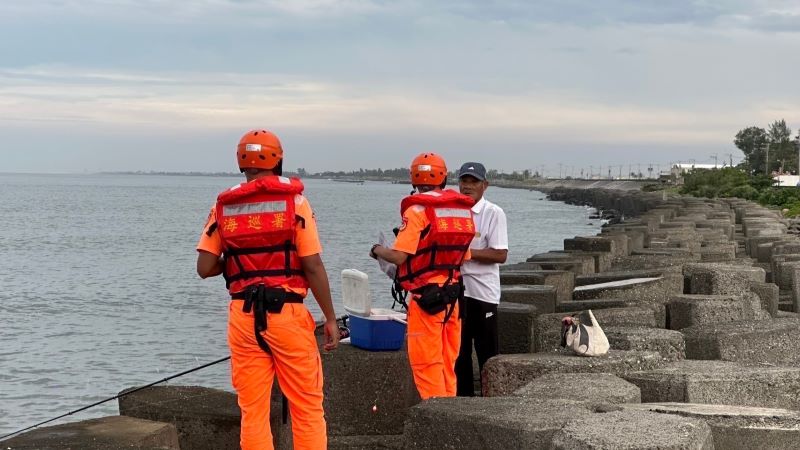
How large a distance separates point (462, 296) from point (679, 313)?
2313 millimetres

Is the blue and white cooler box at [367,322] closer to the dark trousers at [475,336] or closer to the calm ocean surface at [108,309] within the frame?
the dark trousers at [475,336]

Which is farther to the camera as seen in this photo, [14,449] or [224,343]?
[224,343]

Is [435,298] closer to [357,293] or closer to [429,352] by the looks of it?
[429,352]

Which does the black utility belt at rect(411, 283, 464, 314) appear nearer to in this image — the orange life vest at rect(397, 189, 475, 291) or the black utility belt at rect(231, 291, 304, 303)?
the orange life vest at rect(397, 189, 475, 291)

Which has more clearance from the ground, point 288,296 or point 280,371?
point 288,296

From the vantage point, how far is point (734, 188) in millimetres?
55406

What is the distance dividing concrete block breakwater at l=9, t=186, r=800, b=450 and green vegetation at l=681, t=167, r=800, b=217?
114ft

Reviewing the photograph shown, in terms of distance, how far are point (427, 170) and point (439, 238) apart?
0.38m

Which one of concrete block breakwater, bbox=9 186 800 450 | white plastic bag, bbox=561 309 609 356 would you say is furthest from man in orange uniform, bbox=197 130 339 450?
white plastic bag, bbox=561 309 609 356

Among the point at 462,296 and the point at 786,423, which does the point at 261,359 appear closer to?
the point at 462,296

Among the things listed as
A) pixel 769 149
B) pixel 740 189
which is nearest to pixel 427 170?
pixel 740 189

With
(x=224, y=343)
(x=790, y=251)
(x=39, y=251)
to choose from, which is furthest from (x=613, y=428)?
(x=39, y=251)

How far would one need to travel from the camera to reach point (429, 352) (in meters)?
5.83

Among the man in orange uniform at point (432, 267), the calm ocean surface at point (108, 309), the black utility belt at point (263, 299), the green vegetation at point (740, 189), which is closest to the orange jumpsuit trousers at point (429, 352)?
the man in orange uniform at point (432, 267)
